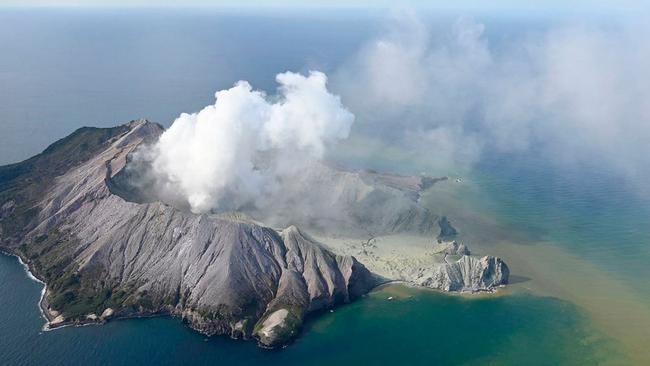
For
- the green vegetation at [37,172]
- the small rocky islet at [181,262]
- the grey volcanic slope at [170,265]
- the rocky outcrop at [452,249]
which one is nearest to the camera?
the grey volcanic slope at [170,265]

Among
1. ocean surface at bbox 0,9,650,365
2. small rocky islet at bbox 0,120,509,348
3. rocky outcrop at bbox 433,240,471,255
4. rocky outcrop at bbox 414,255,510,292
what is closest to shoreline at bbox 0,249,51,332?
small rocky islet at bbox 0,120,509,348

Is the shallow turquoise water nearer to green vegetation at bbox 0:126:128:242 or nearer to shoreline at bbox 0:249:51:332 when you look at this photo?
shoreline at bbox 0:249:51:332

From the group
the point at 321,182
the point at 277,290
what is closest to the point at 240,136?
the point at 321,182

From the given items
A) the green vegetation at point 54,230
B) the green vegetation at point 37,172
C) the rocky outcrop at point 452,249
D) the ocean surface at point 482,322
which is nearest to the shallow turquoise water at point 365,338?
the ocean surface at point 482,322

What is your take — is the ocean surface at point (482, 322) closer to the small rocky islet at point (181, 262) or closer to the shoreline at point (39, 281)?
the shoreline at point (39, 281)

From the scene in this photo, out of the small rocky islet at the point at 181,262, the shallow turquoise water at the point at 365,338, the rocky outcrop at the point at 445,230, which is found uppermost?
the rocky outcrop at the point at 445,230

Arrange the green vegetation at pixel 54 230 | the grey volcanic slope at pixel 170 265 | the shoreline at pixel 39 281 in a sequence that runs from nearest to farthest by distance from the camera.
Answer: the shoreline at pixel 39 281, the grey volcanic slope at pixel 170 265, the green vegetation at pixel 54 230
